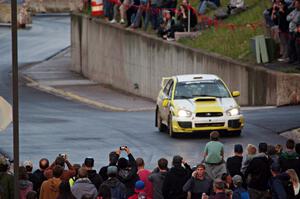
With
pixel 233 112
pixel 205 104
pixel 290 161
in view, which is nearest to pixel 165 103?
pixel 205 104

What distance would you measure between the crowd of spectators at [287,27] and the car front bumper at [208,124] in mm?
A: 7230

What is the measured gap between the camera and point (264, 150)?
774 inches

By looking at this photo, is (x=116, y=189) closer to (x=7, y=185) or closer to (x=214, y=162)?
(x=7, y=185)

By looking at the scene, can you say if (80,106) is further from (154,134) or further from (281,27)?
(154,134)

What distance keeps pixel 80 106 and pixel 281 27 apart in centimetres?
865

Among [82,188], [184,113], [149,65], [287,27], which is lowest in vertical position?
[149,65]

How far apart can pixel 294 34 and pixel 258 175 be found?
17.4 meters

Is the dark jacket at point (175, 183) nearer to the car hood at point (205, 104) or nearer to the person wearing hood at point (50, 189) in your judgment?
the person wearing hood at point (50, 189)

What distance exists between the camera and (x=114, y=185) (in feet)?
Answer: 57.1

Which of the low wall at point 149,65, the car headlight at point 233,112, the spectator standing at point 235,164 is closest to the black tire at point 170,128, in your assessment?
the car headlight at point 233,112

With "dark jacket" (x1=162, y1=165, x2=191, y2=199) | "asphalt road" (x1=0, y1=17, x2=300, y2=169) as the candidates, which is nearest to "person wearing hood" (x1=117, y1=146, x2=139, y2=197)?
"dark jacket" (x1=162, y1=165, x2=191, y2=199)

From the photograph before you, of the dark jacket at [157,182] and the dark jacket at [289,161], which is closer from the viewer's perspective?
the dark jacket at [157,182]

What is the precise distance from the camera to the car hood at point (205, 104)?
28469mm

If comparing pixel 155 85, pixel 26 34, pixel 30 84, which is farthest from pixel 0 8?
pixel 155 85
